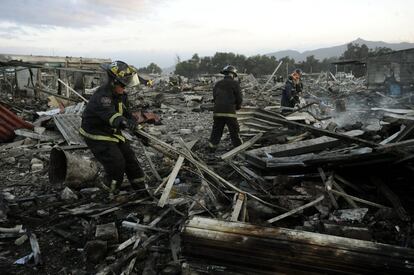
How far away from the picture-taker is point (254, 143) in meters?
7.37

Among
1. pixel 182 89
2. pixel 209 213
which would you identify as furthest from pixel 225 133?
pixel 182 89

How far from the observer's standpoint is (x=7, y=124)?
884 cm

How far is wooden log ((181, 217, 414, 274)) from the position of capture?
277 cm

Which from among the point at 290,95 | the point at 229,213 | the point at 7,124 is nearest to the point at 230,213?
the point at 229,213

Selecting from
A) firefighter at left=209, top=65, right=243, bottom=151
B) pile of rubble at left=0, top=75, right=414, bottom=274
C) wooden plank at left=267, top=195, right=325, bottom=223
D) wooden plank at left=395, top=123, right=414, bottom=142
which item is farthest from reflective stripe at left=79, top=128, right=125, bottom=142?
wooden plank at left=395, top=123, right=414, bottom=142

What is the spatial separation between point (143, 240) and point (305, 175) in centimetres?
236

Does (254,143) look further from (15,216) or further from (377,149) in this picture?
(15,216)

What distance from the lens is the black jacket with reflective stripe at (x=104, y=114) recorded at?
4.61 meters

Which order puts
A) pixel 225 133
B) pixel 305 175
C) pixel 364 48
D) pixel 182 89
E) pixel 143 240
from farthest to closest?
pixel 364 48
pixel 182 89
pixel 225 133
pixel 305 175
pixel 143 240

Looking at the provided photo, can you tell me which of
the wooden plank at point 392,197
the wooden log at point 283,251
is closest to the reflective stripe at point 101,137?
the wooden log at point 283,251

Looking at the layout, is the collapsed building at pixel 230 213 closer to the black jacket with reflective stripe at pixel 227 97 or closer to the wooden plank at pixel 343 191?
the wooden plank at pixel 343 191

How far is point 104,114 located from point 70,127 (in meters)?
4.76

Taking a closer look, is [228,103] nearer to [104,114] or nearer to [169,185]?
[104,114]

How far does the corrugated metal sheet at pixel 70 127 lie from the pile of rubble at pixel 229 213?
115cm
